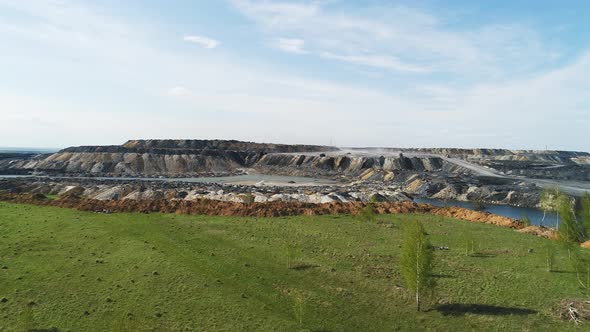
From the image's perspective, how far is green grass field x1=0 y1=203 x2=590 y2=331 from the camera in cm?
2333

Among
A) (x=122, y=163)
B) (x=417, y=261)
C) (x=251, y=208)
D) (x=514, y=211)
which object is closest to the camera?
(x=417, y=261)

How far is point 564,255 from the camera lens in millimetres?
34906

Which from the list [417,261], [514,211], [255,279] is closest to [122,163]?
[514,211]

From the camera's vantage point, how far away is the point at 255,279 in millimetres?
29406

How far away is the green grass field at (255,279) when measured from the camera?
23.3 metres

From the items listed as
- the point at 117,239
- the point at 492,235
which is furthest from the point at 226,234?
the point at 492,235

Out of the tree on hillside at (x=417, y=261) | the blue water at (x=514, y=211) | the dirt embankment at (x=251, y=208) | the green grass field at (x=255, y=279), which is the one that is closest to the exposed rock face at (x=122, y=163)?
the blue water at (x=514, y=211)

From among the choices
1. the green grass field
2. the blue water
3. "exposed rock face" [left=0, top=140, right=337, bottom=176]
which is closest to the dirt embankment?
the green grass field

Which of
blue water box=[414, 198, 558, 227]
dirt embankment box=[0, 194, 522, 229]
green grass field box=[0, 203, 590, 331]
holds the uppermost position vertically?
dirt embankment box=[0, 194, 522, 229]

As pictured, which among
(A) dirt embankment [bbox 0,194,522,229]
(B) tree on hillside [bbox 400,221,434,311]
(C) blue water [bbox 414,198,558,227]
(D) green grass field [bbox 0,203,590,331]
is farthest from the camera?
(C) blue water [bbox 414,198,558,227]

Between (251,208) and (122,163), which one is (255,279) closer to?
(251,208)

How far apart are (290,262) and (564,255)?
25.4 metres

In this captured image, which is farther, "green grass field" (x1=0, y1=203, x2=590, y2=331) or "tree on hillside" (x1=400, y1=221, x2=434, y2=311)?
"tree on hillside" (x1=400, y1=221, x2=434, y2=311)

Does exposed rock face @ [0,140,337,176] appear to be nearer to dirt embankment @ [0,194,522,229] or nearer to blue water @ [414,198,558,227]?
blue water @ [414,198,558,227]
